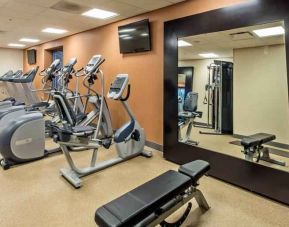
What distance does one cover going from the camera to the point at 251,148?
273 cm

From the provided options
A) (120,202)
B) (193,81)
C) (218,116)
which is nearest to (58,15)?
(193,81)

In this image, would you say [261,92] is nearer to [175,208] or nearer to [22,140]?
[175,208]

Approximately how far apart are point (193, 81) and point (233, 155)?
1373 millimetres

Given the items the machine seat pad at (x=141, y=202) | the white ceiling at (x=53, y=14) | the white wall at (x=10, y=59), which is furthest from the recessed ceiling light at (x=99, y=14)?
the white wall at (x=10, y=59)

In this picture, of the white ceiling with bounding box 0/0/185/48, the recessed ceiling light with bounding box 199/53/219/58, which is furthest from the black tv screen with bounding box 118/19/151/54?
the recessed ceiling light with bounding box 199/53/219/58

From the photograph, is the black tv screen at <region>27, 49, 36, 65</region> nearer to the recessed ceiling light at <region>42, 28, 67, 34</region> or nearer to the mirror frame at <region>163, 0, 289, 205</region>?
the recessed ceiling light at <region>42, 28, 67, 34</region>

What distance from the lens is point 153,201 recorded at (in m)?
1.64

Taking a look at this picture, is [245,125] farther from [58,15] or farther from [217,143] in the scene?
[58,15]

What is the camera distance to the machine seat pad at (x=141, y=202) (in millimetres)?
1483

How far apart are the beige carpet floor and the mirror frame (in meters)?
0.13

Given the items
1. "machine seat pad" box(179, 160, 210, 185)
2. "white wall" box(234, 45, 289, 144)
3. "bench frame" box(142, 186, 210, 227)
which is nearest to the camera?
"bench frame" box(142, 186, 210, 227)

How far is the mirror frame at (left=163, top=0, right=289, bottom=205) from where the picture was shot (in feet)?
7.87

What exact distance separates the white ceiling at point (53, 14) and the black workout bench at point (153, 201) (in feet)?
9.21

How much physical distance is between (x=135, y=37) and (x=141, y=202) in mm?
3451
